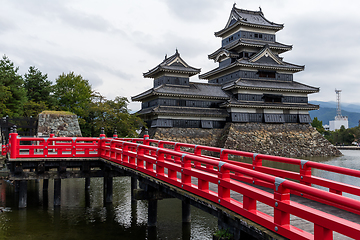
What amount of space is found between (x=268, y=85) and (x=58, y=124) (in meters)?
26.3

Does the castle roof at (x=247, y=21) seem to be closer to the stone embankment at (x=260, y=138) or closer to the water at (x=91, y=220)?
the stone embankment at (x=260, y=138)

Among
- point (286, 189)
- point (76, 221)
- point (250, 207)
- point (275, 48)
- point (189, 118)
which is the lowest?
point (76, 221)

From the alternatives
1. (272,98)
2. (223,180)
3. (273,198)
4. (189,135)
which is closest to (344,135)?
(272,98)

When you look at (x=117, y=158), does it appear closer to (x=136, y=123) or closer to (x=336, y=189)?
(x=336, y=189)

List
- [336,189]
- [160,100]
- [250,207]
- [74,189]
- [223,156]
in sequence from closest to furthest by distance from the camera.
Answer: [250,207] → [336,189] → [223,156] → [74,189] → [160,100]

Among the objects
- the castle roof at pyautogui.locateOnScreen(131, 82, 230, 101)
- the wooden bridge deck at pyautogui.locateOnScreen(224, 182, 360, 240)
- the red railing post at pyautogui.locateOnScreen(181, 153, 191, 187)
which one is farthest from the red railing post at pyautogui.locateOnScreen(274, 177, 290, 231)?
the castle roof at pyautogui.locateOnScreen(131, 82, 230, 101)

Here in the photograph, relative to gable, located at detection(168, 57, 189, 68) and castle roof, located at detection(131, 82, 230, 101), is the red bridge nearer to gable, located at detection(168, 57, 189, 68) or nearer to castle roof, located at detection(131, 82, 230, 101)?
castle roof, located at detection(131, 82, 230, 101)

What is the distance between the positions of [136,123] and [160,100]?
4.09 metres

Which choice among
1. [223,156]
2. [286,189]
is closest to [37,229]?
[223,156]

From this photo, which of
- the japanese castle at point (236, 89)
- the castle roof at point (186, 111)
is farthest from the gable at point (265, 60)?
the castle roof at point (186, 111)

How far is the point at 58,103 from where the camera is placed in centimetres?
4394

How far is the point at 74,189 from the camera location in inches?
740

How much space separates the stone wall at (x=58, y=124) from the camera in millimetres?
27953

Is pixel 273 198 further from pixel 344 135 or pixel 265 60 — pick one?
pixel 344 135
